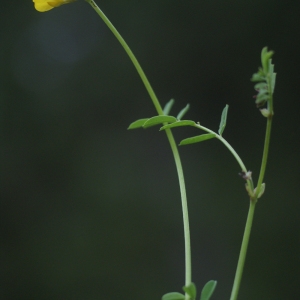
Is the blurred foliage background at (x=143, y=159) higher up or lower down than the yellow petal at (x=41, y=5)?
lower down

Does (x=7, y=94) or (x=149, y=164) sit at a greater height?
(x=7, y=94)

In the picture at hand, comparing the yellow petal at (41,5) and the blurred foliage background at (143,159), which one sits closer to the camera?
the yellow petal at (41,5)

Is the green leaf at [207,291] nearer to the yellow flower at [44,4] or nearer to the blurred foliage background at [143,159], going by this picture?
the yellow flower at [44,4]

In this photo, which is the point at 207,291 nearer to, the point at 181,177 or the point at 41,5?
the point at 181,177

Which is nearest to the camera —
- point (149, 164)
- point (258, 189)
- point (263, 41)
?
point (258, 189)

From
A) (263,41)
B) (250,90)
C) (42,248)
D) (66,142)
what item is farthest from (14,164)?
(263,41)

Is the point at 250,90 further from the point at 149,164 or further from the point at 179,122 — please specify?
the point at 179,122

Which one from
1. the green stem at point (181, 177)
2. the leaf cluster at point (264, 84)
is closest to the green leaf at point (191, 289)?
the green stem at point (181, 177)

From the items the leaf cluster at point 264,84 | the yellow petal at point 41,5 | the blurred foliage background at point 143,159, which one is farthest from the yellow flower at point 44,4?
the blurred foliage background at point 143,159

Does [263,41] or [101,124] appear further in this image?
[101,124]
